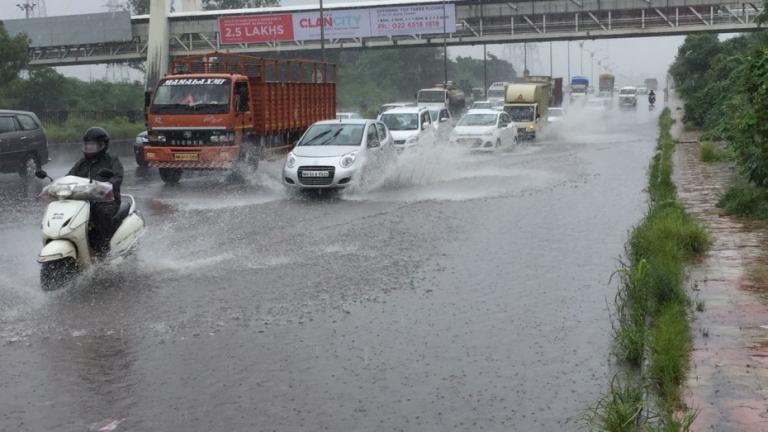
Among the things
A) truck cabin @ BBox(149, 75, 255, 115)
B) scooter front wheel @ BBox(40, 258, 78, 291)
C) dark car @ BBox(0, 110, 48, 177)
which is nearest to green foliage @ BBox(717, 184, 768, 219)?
scooter front wheel @ BBox(40, 258, 78, 291)

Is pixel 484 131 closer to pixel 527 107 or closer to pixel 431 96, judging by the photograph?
pixel 527 107

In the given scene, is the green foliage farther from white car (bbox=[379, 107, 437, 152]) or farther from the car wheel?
the car wheel

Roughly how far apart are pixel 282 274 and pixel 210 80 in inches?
442

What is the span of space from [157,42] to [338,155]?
34763 mm

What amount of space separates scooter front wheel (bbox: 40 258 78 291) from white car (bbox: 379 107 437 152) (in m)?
16.5

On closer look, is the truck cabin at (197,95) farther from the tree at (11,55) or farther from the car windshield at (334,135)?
the tree at (11,55)

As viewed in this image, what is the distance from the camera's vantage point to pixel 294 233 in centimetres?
1262

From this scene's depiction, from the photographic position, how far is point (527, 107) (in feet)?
127

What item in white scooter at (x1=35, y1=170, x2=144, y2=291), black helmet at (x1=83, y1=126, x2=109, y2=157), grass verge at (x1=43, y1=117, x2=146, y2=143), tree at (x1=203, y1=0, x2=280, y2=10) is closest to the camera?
white scooter at (x1=35, y1=170, x2=144, y2=291)

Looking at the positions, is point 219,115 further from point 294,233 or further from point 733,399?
point 733,399

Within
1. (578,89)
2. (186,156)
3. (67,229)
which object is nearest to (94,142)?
(67,229)

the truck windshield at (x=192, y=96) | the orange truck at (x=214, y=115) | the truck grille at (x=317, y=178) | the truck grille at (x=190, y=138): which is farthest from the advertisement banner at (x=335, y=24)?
the truck grille at (x=317, y=178)

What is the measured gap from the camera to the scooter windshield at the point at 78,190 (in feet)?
29.3

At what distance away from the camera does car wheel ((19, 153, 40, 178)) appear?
70.0 ft
